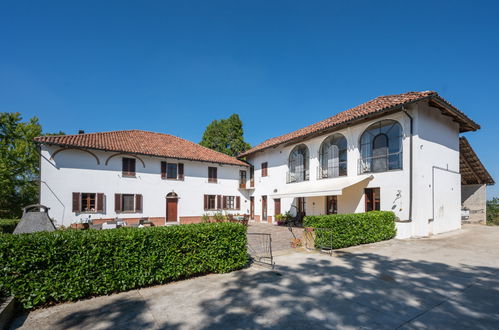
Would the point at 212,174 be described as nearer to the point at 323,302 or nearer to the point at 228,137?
the point at 228,137

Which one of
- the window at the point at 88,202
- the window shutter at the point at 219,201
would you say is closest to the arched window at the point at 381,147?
the window shutter at the point at 219,201

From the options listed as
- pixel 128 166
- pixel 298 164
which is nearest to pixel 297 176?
pixel 298 164

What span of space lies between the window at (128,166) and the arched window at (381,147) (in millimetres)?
18163

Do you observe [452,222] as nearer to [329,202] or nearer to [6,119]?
[329,202]

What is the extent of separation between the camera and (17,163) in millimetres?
26562

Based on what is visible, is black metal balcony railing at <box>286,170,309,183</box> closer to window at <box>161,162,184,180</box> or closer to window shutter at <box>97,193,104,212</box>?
window at <box>161,162,184,180</box>

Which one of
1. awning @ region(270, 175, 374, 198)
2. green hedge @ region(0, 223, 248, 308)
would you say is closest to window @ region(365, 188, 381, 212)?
awning @ region(270, 175, 374, 198)

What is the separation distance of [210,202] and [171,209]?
13.2ft

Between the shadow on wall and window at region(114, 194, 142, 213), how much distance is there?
16441 mm

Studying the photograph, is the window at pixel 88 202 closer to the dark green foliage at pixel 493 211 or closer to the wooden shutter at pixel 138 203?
the wooden shutter at pixel 138 203

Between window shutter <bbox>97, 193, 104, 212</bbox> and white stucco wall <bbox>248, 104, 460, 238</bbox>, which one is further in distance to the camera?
window shutter <bbox>97, 193, 104, 212</bbox>

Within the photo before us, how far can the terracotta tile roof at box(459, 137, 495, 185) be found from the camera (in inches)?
731

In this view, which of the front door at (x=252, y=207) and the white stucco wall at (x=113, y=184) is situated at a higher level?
the white stucco wall at (x=113, y=184)

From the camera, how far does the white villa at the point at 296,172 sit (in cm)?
1366
